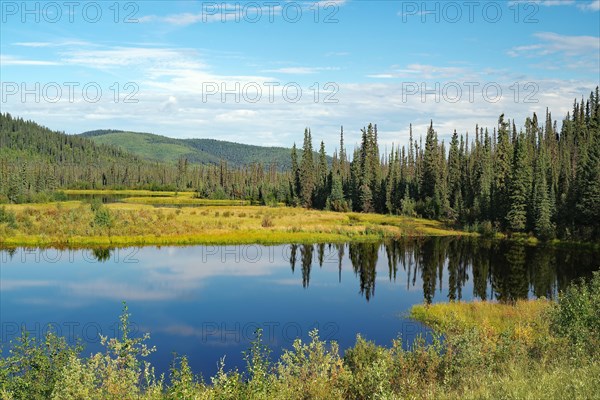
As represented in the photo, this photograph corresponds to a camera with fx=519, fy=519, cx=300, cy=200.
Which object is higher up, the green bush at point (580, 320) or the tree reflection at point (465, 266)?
the green bush at point (580, 320)

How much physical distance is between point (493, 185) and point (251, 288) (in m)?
56.2

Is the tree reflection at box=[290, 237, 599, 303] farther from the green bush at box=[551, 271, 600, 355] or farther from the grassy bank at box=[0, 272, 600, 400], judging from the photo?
the grassy bank at box=[0, 272, 600, 400]

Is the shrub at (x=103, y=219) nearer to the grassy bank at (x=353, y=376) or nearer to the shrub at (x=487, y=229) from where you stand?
the grassy bank at (x=353, y=376)

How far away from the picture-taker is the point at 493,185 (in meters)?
83.2

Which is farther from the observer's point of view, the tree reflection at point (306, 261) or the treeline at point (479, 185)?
the treeline at point (479, 185)

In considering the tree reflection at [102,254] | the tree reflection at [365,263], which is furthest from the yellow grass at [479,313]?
the tree reflection at [102,254]

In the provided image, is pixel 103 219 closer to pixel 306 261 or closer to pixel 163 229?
pixel 163 229

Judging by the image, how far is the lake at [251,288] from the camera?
27672 millimetres

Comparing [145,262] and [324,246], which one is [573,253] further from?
[145,262]

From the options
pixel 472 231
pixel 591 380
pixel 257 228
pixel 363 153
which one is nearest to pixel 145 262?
pixel 257 228

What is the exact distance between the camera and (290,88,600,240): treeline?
67.2 metres

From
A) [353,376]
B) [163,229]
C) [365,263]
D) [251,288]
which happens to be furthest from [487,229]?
[353,376]

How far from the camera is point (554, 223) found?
67438 mm

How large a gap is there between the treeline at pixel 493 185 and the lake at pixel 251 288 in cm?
782
